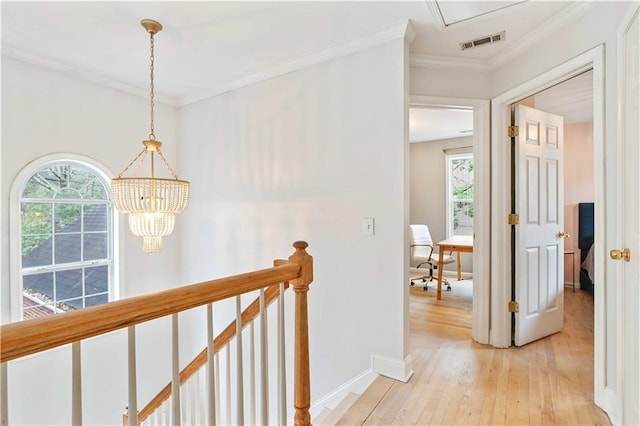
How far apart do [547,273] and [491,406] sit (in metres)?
1.53

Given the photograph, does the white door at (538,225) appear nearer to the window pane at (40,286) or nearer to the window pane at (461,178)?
the window pane at (461,178)

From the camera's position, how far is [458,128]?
5215 mm

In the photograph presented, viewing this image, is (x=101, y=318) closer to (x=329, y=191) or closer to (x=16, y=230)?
(x=329, y=191)

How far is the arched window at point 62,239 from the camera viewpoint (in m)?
2.83

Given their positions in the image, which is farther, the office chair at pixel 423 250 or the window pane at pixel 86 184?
the office chair at pixel 423 250

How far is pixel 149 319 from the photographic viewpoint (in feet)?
2.86

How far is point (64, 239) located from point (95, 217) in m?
0.33

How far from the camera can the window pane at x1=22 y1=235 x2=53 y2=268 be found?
9.29ft

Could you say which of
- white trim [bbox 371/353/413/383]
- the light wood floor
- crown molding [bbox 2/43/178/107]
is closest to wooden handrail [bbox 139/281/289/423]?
the light wood floor

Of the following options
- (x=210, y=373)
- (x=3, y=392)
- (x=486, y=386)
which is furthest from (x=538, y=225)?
(x=3, y=392)

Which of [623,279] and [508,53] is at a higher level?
[508,53]

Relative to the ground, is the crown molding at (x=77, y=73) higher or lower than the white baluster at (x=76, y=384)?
higher

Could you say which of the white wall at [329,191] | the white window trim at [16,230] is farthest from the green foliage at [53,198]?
the white wall at [329,191]

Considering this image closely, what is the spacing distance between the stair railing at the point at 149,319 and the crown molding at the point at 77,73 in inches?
116
